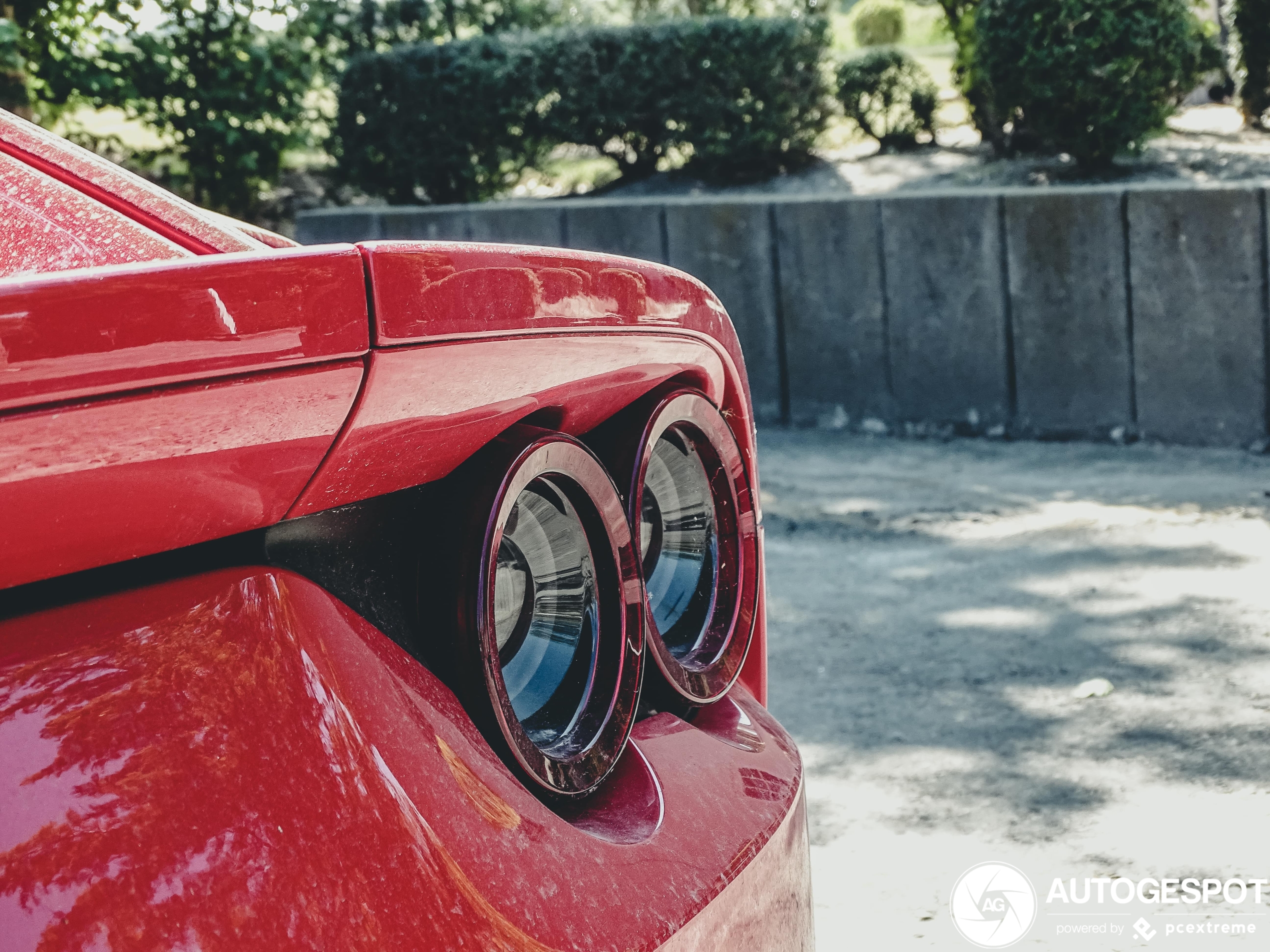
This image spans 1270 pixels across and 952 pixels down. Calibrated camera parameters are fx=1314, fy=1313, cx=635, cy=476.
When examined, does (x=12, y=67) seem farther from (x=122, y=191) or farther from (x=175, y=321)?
(x=175, y=321)

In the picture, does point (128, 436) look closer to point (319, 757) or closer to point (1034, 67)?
point (319, 757)

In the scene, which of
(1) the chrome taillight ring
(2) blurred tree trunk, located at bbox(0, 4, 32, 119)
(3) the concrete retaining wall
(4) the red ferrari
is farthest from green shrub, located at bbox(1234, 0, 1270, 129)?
(1) the chrome taillight ring

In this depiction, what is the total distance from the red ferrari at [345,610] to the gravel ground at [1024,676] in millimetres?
1190

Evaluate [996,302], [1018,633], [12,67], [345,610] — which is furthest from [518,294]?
[12,67]

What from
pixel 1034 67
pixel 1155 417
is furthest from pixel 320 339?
pixel 1034 67

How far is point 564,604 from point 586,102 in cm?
838

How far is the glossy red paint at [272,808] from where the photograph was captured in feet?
2.65

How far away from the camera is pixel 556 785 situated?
1.16m

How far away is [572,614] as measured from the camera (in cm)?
128

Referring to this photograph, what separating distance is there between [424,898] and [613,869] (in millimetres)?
221

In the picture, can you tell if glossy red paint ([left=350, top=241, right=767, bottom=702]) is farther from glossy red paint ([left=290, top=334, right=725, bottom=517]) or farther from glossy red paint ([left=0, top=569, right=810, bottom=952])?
glossy red paint ([left=0, top=569, right=810, bottom=952])

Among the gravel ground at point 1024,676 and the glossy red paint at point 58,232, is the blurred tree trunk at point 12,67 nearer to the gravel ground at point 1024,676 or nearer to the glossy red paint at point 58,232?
the gravel ground at point 1024,676

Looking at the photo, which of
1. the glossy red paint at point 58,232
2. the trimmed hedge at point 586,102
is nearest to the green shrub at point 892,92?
the trimmed hedge at point 586,102

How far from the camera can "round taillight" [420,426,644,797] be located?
119 centimetres
